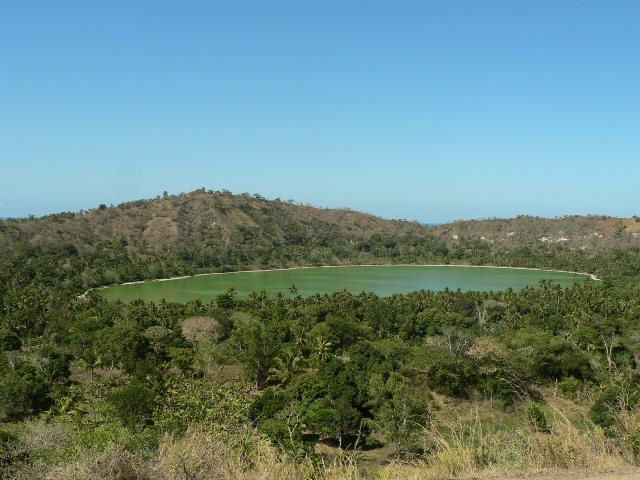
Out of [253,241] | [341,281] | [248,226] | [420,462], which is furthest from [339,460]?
[248,226]

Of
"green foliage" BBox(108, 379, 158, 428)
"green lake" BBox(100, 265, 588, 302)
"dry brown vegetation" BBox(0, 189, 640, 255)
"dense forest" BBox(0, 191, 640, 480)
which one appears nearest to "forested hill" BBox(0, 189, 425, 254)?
"dry brown vegetation" BBox(0, 189, 640, 255)

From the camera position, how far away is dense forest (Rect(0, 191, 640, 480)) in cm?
516

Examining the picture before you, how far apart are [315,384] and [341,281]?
6437 cm

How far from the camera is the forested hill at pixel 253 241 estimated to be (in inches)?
3504

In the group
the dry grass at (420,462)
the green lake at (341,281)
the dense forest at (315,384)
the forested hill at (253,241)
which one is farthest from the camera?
the forested hill at (253,241)

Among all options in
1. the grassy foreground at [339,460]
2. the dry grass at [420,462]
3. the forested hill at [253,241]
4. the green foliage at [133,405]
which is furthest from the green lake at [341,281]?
the dry grass at [420,462]

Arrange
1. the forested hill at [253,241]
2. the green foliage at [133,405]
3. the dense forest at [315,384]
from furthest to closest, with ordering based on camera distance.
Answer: the forested hill at [253,241]
the green foliage at [133,405]
the dense forest at [315,384]

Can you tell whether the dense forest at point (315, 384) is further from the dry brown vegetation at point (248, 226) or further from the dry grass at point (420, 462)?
the dry brown vegetation at point (248, 226)

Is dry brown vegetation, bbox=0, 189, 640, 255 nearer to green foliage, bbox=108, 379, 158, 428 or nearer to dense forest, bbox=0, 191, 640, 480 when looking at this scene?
dense forest, bbox=0, 191, 640, 480

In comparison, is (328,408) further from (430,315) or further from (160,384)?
(430,315)

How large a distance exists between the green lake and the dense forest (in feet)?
35.7

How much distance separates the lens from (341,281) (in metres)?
89.8

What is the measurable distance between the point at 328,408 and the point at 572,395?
12812 mm

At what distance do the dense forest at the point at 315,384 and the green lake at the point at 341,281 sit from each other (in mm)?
10878
